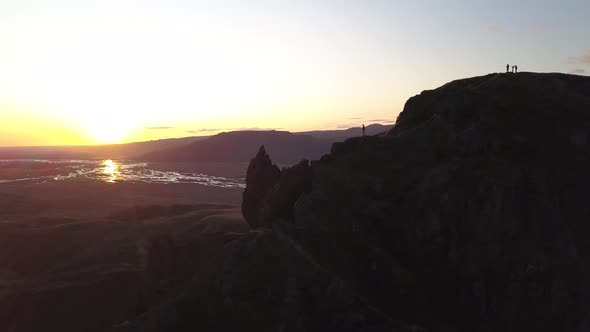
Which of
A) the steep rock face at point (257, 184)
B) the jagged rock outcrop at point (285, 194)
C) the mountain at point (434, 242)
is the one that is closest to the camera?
the mountain at point (434, 242)

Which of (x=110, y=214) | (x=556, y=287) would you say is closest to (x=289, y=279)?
(x=556, y=287)

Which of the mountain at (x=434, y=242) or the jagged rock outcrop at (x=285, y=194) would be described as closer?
the mountain at (x=434, y=242)

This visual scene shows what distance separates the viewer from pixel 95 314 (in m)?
38.8

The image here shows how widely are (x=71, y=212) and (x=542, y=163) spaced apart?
83249 millimetres

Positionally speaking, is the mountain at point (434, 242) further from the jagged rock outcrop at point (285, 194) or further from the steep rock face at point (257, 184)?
the steep rock face at point (257, 184)

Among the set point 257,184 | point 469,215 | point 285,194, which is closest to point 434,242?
point 469,215

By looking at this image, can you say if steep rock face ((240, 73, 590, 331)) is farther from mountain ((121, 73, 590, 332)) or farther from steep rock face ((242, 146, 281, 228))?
steep rock face ((242, 146, 281, 228))

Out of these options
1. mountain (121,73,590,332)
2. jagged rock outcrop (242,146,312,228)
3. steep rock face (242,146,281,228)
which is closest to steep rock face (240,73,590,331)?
mountain (121,73,590,332)

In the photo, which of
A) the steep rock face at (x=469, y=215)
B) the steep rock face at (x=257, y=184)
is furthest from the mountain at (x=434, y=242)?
the steep rock face at (x=257, y=184)

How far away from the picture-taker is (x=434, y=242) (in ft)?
83.8

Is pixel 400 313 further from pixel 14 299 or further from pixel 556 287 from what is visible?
pixel 14 299

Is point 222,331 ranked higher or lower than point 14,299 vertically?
higher

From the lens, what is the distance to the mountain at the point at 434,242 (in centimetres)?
2372

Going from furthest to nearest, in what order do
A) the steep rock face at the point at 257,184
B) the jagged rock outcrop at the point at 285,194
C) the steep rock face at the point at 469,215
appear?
the steep rock face at the point at 257,184 → the jagged rock outcrop at the point at 285,194 → the steep rock face at the point at 469,215
